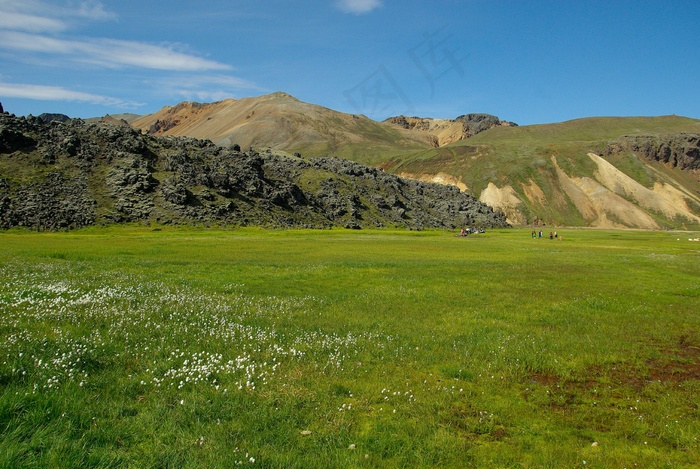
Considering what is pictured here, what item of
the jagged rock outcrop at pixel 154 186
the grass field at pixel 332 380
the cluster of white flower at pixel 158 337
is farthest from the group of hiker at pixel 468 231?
the cluster of white flower at pixel 158 337

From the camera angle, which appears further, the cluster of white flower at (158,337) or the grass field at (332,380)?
the cluster of white flower at (158,337)

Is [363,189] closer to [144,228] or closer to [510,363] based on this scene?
[144,228]

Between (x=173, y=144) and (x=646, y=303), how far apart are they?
147 metres

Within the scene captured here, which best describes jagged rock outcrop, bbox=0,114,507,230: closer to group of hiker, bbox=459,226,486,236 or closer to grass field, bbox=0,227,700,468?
group of hiker, bbox=459,226,486,236

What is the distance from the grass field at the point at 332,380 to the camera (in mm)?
7906

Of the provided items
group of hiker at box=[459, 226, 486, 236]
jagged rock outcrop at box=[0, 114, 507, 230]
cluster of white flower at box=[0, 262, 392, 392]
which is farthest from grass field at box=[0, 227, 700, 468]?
group of hiker at box=[459, 226, 486, 236]

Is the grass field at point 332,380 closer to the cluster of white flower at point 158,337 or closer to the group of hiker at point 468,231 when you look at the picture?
the cluster of white flower at point 158,337

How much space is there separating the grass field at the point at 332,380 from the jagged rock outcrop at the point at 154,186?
92422 millimetres

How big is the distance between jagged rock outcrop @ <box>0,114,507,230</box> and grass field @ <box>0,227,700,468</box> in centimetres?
9242

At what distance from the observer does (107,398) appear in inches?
358

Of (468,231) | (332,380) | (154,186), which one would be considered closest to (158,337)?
(332,380)

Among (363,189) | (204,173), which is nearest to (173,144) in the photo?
(204,173)

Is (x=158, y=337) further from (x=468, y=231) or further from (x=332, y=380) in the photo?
(x=468, y=231)

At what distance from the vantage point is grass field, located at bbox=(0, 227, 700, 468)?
25.9 feet
